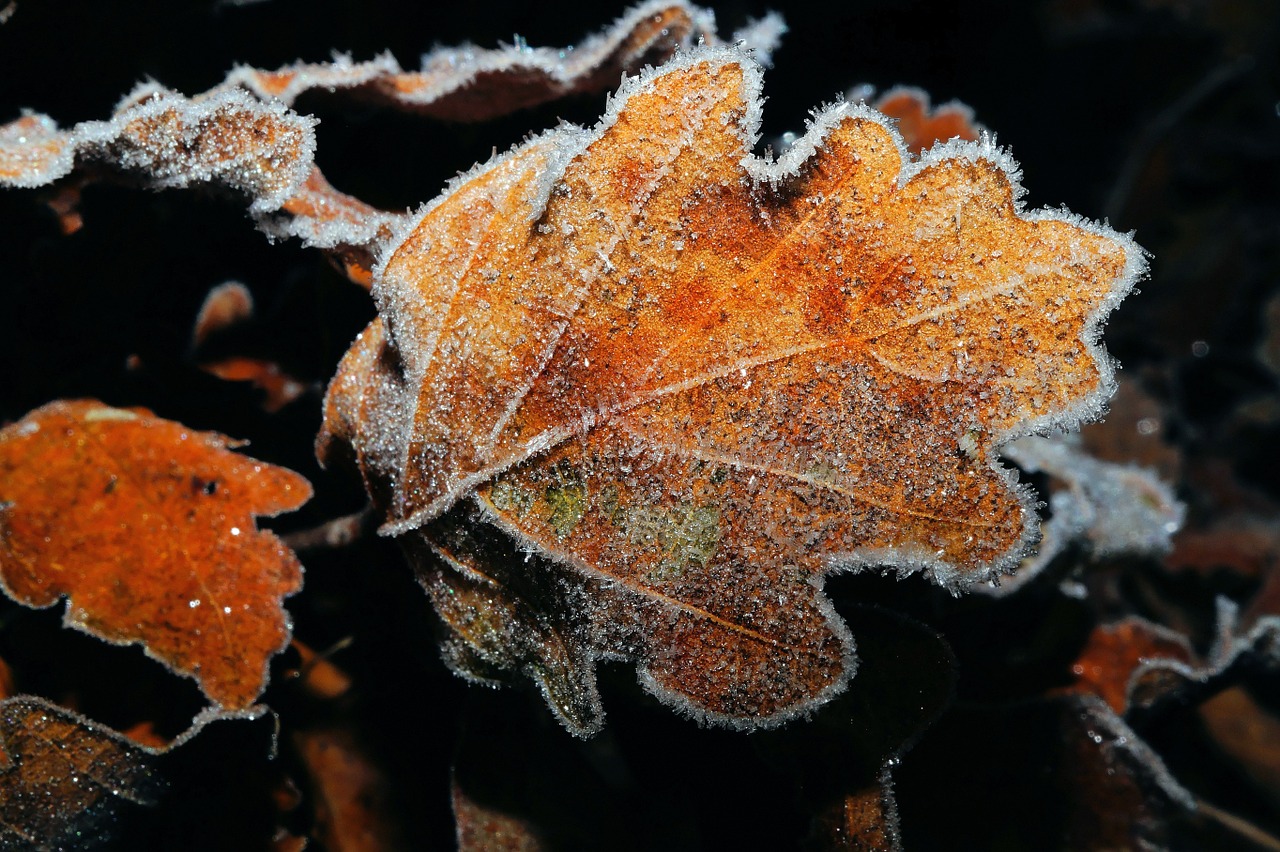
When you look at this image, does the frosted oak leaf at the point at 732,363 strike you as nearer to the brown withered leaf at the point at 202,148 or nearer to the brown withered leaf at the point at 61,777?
the brown withered leaf at the point at 202,148

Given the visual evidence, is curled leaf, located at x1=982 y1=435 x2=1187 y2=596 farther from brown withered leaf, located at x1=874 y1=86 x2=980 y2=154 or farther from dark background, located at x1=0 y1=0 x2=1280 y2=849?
brown withered leaf, located at x1=874 y1=86 x2=980 y2=154

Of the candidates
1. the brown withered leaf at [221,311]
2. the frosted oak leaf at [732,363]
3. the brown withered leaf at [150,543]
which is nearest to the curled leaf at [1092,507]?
the frosted oak leaf at [732,363]

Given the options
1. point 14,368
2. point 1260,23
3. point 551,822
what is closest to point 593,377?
point 551,822

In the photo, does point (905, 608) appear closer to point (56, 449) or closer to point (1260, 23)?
point (56, 449)

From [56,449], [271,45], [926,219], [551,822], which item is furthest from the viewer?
[271,45]

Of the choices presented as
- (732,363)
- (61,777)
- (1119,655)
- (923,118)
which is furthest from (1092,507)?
(61,777)
